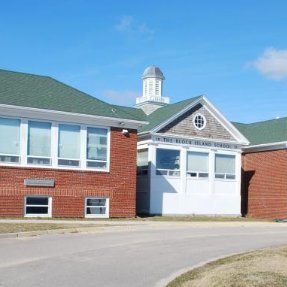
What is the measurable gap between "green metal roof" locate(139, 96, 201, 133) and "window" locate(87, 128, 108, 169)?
12.5 feet

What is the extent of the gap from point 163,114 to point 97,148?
6.31m

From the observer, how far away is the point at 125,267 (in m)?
11.0

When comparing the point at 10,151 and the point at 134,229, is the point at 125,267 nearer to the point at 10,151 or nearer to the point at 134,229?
the point at 134,229

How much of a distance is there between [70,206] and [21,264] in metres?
13.6

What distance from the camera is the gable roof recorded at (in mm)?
23859

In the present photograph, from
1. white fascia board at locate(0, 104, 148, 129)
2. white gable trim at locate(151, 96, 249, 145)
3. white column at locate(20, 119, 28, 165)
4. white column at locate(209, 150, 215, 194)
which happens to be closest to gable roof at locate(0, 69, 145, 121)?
white fascia board at locate(0, 104, 148, 129)

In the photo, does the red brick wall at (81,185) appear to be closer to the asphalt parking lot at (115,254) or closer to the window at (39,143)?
the window at (39,143)

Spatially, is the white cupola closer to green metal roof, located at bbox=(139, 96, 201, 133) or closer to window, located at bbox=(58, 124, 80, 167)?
green metal roof, located at bbox=(139, 96, 201, 133)

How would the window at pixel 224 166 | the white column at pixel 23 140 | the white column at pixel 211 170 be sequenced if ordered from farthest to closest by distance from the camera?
1. the window at pixel 224 166
2. the white column at pixel 211 170
3. the white column at pixel 23 140

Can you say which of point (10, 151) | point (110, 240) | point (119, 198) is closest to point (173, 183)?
point (119, 198)

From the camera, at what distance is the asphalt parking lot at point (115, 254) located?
31.9 feet

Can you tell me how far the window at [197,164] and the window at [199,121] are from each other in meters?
1.41

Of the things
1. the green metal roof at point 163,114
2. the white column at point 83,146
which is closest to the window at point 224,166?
the green metal roof at point 163,114

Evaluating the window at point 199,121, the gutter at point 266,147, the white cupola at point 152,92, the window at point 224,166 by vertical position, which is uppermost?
the white cupola at point 152,92
